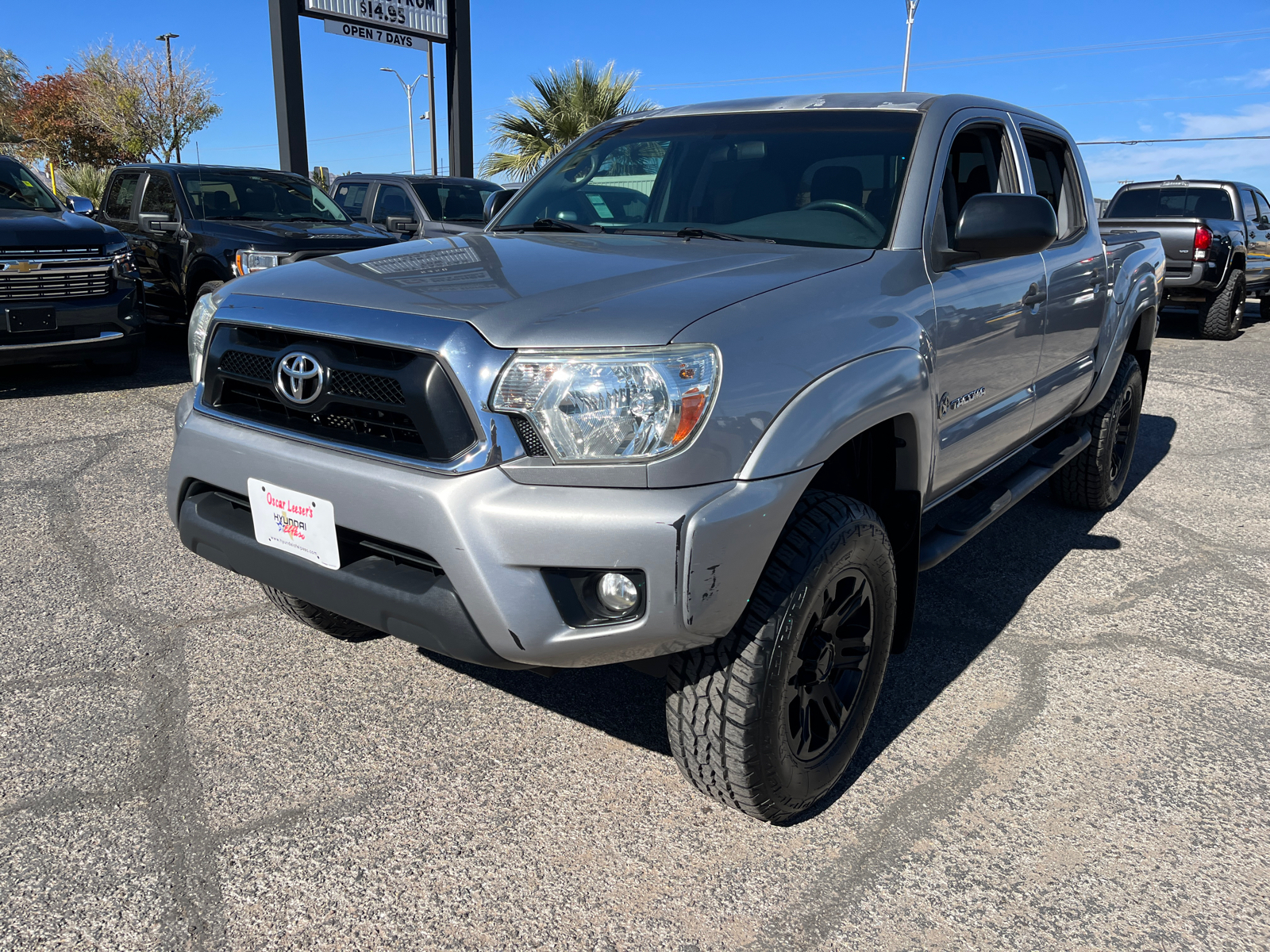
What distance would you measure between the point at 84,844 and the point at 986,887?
2063 millimetres

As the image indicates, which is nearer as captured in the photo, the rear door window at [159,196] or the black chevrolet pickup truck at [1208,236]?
the rear door window at [159,196]

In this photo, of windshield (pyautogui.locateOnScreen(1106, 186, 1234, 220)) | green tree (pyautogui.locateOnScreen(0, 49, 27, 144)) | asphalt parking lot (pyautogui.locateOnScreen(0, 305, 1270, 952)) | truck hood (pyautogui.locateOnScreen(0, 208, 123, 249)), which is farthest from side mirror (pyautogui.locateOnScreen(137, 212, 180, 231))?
green tree (pyautogui.locateOnScreen(0, 49, 27, 144))

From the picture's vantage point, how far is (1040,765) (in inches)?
103

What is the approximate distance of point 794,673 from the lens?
2.18 metres

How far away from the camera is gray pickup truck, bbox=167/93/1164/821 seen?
1.90 m

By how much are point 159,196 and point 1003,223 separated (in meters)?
8.08

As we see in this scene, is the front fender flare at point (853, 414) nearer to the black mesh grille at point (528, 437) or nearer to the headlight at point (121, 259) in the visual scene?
the black mesh grille at point (528, 437)

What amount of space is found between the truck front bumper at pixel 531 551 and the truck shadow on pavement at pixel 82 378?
5968 mm

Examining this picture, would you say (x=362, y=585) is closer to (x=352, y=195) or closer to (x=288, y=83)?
(x=352, y=195)

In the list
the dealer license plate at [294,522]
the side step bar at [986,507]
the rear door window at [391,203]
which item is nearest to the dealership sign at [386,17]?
the rear door window at [391,203]

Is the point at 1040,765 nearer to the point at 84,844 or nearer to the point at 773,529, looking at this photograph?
the point at 773,529

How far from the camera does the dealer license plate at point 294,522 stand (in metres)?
2.12

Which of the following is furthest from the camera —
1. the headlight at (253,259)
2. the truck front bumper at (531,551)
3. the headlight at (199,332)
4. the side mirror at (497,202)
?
the headlight at (253,259)

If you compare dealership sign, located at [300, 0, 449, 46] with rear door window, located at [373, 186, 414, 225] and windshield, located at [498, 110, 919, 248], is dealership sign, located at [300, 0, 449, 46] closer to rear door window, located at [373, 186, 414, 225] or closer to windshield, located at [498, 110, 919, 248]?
rear door window, located at [373, 186, 414, 225]
